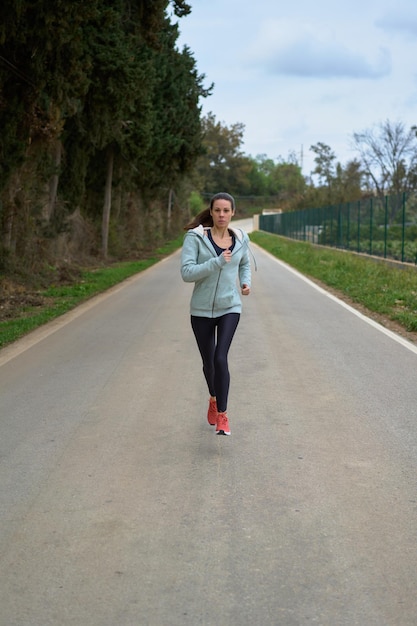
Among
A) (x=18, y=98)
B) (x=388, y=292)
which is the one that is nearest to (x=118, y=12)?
(x=18, y=98)

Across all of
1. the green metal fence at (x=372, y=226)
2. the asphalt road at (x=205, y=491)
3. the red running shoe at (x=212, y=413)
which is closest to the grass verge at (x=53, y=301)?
the asphalt road at (x=205, y=491)

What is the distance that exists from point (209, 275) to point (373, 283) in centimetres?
1533

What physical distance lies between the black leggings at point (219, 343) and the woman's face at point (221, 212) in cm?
74

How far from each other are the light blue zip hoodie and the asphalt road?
103 cm

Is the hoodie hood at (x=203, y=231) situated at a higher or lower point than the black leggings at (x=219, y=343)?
higher

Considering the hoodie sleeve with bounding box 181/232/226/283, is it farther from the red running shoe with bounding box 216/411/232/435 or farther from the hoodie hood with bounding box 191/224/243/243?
the red running shoe with bounding box 216/411/232/435

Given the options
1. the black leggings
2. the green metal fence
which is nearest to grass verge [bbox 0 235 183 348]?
the black leggings

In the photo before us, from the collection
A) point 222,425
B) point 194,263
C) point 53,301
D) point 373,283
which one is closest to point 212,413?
point 222,425

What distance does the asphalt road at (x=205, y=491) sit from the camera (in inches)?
159

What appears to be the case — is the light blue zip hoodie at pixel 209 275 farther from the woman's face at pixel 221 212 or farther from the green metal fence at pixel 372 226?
the green metal fence at pixel 372 226

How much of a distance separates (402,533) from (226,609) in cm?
136

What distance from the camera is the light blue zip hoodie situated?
6.82 m

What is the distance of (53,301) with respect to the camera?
18.9 meters

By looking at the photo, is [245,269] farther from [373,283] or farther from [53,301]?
[373,283]
